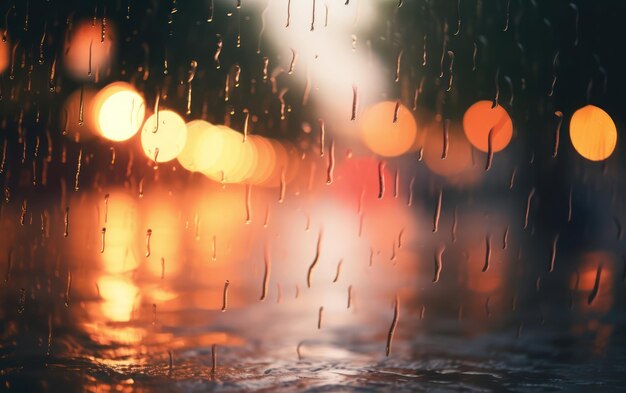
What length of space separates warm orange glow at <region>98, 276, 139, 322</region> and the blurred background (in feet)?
0.19

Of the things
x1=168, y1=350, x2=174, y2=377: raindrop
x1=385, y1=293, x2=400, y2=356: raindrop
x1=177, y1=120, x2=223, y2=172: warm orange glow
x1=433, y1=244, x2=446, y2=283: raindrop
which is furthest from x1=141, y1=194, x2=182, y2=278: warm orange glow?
x1=177, y1=120, x2=223, y2=172: warm orange glow

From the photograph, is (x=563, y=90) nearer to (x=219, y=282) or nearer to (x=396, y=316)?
(x=219, y=282)

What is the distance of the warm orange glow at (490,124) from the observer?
28184 mm

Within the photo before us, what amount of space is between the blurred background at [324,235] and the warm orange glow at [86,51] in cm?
14

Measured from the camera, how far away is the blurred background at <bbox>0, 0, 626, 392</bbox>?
594 cm

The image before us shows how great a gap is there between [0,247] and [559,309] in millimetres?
7770

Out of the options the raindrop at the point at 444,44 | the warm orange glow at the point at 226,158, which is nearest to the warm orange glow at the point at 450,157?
the warm orange glow at the point at 226,158

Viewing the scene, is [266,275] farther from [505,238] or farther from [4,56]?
[4,56]

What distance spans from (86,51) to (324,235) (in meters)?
7.11

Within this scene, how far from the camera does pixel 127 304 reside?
8.59m

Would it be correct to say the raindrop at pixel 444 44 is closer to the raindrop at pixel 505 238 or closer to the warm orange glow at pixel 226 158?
the raindrop at pixel 505 238

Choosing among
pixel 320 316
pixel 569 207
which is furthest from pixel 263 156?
pixel 320 316

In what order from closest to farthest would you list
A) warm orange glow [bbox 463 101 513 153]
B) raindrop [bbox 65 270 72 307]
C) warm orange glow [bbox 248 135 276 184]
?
raindrop [bbox 65 270 72 307] → warm orange glow [bbox 463 101 513 153] → warm orange glow [bbox 248 135 276 184]

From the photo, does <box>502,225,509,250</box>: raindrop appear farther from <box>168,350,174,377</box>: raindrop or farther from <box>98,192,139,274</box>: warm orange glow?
<box>168,350,174,377</box>: raindrop
